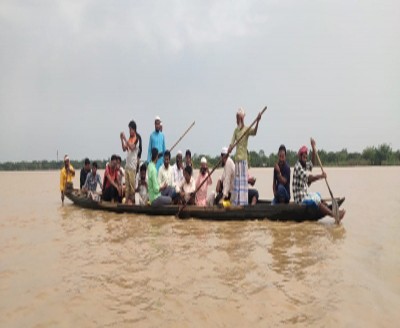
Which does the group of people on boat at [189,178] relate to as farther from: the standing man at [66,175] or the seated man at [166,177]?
the standing man at [66,175]

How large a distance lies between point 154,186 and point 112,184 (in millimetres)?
1398

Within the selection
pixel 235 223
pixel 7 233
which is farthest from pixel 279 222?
pixel 7 233

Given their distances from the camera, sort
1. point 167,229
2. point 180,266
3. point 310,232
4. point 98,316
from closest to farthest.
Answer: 1. point 98,316
2. point 180,266
3. point 310,232
4. point 167,229

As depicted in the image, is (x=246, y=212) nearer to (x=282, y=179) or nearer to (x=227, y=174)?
(x=227, y=174)

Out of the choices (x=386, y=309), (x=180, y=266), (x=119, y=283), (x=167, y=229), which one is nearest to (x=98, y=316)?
(x=119, y=283)

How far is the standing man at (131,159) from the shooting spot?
366 inches

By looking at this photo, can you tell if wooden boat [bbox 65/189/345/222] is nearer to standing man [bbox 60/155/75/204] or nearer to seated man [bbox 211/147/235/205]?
seated man [bbox 211/147/235/205]

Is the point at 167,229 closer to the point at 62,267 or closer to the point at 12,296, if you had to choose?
the point at 62,267

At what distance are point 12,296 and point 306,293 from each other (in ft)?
8.06

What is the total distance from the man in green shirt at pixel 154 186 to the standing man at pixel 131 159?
0.58 metres

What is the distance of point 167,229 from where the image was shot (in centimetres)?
735

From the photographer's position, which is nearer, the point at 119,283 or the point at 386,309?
the point at 386,309

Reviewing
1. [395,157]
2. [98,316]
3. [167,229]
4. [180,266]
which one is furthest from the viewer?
[395,157]

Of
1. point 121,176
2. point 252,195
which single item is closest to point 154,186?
point 121,176
